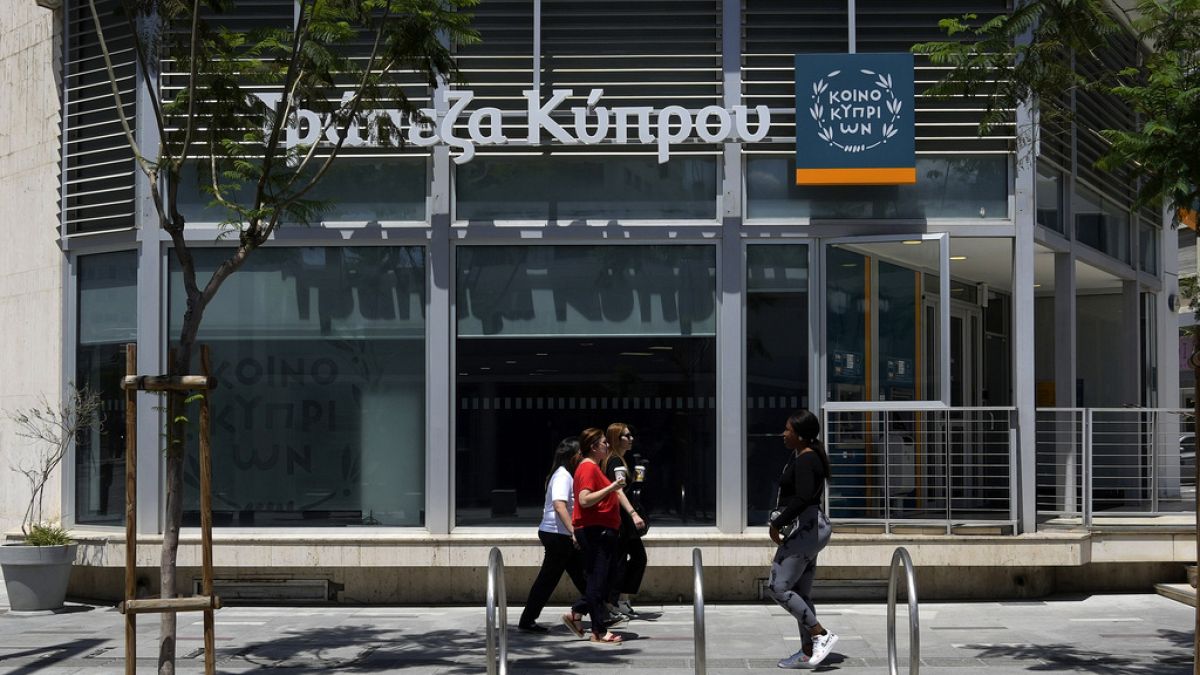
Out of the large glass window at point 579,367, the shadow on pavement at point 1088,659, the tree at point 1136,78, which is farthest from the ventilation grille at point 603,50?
the shadow on pavement at point 1088,659

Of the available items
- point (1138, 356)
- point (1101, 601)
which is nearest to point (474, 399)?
point (1101, 601)

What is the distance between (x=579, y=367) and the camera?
49.4 ft

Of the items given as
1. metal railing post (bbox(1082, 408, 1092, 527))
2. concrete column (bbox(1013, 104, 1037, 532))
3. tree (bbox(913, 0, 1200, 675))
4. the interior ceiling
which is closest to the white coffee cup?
the interior ceiling

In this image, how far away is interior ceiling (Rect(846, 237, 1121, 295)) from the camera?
48.5 feet

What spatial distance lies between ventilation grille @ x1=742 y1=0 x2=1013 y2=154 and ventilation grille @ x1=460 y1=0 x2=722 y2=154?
410 mm

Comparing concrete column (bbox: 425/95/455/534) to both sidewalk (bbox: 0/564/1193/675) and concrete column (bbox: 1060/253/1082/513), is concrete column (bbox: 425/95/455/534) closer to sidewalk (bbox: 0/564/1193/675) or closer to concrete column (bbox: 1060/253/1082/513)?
sidewalk (bbox: 0/564/1193/675)

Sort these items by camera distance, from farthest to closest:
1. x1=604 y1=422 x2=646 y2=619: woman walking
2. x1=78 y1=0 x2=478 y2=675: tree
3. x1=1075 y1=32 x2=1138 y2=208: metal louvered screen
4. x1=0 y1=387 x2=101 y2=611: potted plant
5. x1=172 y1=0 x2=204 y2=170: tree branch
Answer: x1=1075 y1=32 x2=1138 y2=208: metal louvered screen, x1=0 y1=387 x2=101 y2=611: potted plant, x1=604 y1=422 x2=646 y2=619: woman walking, x1=78 y1=0 x2=478 y2=675: tree, x1=172 y1=0 x2=204 y2=170: tree branch

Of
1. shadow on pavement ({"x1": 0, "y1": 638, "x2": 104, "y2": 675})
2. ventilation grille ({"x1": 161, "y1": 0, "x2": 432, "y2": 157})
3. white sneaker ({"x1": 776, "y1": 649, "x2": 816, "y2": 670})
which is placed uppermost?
ventilation grille ({"x1": 161, "y1": 0, "x2": 432, "y2": 157})

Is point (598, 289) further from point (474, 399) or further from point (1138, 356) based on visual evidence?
point (1138, 356)

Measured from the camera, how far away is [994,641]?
1232 cm

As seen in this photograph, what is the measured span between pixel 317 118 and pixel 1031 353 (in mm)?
7444

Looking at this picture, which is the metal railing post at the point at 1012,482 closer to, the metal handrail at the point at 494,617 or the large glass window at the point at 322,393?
the large glass window at the point at 322,393

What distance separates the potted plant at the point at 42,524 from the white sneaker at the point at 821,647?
7.80 metres

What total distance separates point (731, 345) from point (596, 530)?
340cm
